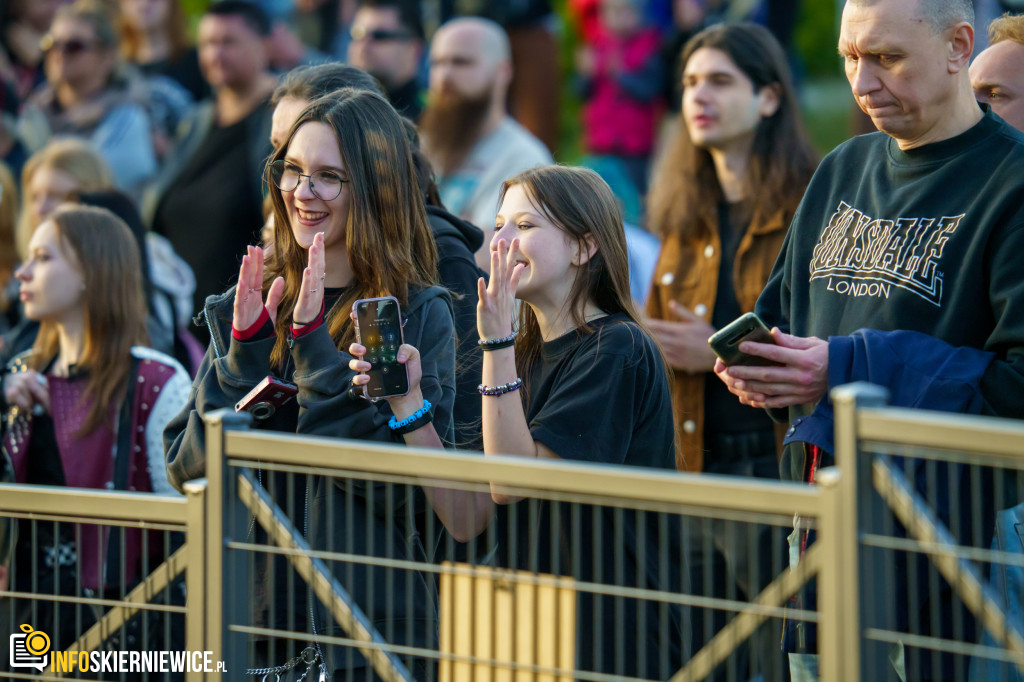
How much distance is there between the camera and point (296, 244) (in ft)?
11.6

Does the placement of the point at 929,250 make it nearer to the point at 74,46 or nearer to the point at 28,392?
the point at 28,392

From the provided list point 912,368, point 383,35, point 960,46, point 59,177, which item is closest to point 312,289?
point 912,368

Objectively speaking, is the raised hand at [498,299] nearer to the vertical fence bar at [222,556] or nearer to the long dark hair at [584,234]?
the long dark hair at [584,234]

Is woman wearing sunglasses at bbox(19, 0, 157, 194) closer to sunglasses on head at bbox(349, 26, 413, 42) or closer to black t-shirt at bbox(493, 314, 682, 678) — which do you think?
sunglasses on head at bbox(349, 26, 413, 42)

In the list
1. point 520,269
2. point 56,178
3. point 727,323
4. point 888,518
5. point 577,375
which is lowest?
point 888,518

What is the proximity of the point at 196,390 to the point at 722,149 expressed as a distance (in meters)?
2.43

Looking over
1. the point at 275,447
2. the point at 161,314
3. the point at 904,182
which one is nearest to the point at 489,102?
the point at 161,314

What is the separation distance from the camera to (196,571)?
2.77 m

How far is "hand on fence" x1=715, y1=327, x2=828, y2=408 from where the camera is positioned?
115 inches

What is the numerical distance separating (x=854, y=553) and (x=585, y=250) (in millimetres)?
1413

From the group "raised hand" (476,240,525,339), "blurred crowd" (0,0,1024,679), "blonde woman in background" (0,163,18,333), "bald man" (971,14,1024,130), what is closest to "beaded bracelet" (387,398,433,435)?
"blurred crowd" (0,0,1024,679)

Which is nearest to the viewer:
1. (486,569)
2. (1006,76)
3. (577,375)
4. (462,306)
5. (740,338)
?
(486,569)

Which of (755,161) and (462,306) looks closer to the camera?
(462,306)

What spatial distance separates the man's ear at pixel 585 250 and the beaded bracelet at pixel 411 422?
24.1 inches
